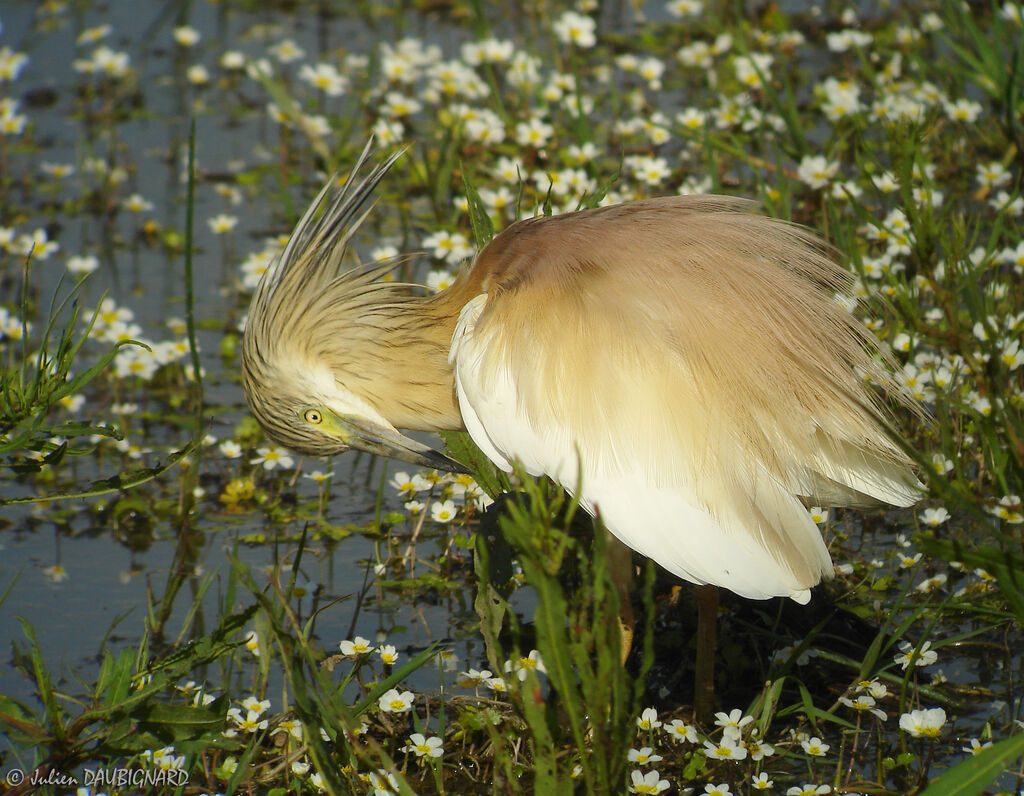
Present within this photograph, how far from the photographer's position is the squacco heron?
2.51 m

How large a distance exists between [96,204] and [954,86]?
10.8 feet

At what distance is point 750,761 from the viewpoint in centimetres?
241

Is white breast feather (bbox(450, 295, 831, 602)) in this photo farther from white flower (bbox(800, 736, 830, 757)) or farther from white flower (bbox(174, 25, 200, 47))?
white flower (bbox(174, 25, 200, 47))

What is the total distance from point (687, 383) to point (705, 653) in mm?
582

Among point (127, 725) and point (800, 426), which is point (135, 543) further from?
point (800, 426)

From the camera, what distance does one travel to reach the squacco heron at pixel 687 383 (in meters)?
2.51

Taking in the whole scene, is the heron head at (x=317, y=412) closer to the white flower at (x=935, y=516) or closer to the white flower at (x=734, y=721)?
the white flower at (x=734, y=721)

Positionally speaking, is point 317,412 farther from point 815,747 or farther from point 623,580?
point 815,747

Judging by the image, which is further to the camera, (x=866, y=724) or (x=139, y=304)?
(x=139, y=304)

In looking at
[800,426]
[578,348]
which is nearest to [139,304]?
[578,348]

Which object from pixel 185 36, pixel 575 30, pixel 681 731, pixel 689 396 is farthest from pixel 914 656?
pixel 185 36

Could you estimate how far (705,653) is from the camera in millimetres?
2717

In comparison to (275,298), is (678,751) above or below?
below

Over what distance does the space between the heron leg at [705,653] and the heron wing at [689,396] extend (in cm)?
27
